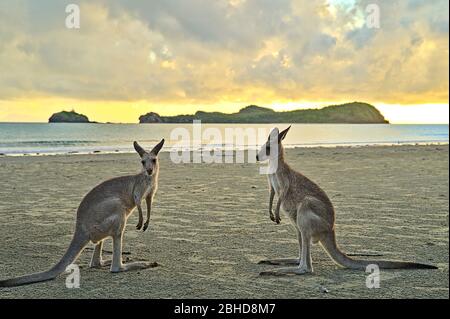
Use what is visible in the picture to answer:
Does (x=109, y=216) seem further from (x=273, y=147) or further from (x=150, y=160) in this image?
(x=273, y=147)

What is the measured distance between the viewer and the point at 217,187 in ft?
34.1

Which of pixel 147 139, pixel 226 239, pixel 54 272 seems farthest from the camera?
pixel 147 139

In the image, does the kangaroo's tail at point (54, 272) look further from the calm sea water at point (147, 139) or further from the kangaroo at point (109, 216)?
the calm sea water at point (147, 139)

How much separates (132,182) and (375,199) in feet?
17.1

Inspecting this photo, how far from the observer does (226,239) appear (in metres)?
5.71

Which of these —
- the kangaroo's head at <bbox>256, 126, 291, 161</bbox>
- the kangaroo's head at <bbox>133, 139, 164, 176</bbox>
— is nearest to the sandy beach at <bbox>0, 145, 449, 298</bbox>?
the kangaroo's head at <bbox>133, 139, 164, 176</bbox>

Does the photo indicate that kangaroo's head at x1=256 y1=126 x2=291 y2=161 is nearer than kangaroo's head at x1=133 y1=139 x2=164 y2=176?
No

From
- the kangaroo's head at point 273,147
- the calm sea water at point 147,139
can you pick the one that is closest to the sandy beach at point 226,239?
the kangaroo's head at point 273,147

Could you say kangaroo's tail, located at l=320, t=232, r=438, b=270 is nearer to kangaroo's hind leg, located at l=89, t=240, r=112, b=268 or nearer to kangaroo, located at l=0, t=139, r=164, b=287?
kangaroo, located at l=0, t=139, r=164, b=287

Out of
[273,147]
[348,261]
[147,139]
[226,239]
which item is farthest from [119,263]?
[147,139]

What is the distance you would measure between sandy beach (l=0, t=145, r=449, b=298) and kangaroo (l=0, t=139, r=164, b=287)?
11 centimetres

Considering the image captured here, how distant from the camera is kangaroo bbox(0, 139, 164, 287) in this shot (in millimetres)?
4262

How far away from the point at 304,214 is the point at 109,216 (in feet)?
5.33
